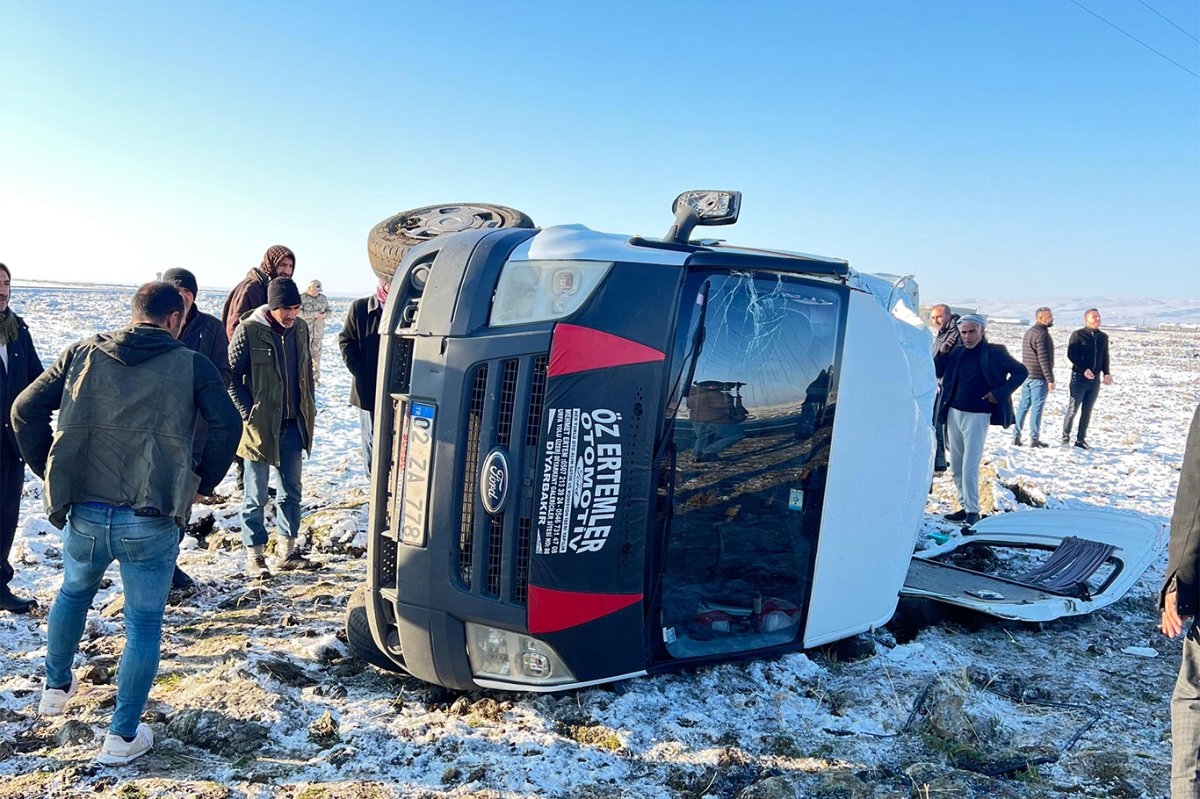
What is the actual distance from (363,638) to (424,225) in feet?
9.43

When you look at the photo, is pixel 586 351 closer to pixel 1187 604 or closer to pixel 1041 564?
pixel 1187 604

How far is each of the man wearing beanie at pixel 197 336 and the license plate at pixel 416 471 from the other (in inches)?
89.8

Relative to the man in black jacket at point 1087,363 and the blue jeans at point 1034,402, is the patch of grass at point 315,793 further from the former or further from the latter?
the man in black jacket at point 1087,363

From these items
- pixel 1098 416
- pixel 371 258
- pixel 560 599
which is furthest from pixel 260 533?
pixel 1098 416

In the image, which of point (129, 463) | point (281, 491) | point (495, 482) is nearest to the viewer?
point (129, 463)

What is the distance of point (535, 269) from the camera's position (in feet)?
10.7

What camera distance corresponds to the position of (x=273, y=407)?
16.5 ft

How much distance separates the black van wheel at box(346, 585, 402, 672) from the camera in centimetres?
361

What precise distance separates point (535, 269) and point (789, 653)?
2207 millimetres

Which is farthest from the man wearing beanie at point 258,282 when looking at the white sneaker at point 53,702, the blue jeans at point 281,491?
the white sneaker at point 53,702

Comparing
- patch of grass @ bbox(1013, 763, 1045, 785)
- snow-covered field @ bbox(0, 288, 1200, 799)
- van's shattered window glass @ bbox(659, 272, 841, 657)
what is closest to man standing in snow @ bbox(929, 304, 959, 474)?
snow-covered field @ bbox(0, 288, 1200, 799)

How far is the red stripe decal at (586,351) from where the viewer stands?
3119mm

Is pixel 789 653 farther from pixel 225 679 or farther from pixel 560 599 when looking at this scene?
pixel 225 679

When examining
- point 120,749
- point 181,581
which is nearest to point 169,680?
point 120,749
